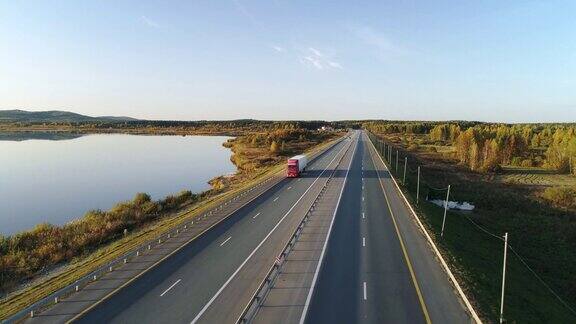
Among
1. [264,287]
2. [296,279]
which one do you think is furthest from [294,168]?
[264,287]

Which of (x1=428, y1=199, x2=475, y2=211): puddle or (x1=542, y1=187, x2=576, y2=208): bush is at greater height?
(x1=428, y1=199, x2=475, y2=211): puddle

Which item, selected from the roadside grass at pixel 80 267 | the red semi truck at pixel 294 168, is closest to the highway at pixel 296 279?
the roadside grass at pixel 80 267

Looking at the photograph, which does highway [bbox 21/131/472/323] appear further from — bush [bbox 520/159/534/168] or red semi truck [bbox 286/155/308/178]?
bush [bbox 520/159/534/168]

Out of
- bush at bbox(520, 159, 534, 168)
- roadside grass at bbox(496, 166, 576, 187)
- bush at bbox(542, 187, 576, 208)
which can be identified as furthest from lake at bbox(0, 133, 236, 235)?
bush at bbox(520, 159, 534, 168)

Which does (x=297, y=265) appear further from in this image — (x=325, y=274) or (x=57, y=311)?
(x=57, y=311)

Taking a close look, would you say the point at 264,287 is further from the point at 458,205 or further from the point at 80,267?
the point at 458,205

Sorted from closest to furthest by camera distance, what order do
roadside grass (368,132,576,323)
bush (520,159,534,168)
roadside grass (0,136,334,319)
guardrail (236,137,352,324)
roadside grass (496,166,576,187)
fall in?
1. guardrail (236,137,352,324)
2. roadside grass (0,136,334,319)
3. roadside grass (368,132,576,323)
4. roadside grass (496,166,576,187)
5. bush (520,159,534,168)
